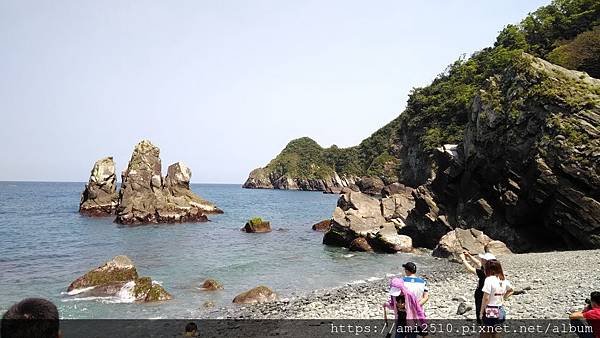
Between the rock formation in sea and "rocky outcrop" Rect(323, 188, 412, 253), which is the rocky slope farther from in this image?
the rock formation in sea

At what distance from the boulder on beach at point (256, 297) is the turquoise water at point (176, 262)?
28.9 inches

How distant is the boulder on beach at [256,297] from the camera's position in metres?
22.2

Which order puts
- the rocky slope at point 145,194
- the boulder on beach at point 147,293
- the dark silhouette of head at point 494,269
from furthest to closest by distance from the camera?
the rocky slope at point 145,194, the boulder on beach at point 147,293, the dark silhouette of head at point 494,269

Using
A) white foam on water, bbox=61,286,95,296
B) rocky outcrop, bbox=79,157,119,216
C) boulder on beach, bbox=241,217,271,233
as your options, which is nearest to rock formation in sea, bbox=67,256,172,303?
white foam on water, bbox=61,286,95,296

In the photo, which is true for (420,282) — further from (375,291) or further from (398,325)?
(375,291)

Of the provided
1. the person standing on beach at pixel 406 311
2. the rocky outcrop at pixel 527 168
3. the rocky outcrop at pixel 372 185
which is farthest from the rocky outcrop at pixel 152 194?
the rocky outcrop at pixel 372 185

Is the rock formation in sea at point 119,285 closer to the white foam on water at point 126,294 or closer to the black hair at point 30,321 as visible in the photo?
the white foam on water at point 126,294

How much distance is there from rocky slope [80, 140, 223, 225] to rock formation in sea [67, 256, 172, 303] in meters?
42.4

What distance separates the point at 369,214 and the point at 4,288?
3335 centimetres

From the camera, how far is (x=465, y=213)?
3831cm

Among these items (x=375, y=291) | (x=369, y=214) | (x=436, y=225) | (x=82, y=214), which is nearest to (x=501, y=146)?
(x=436, y=225)

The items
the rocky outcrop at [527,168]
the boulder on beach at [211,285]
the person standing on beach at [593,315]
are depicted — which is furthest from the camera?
the rocky outcrop at [527,168]

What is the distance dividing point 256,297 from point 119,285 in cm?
835

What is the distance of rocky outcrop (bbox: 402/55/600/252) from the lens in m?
27.2
